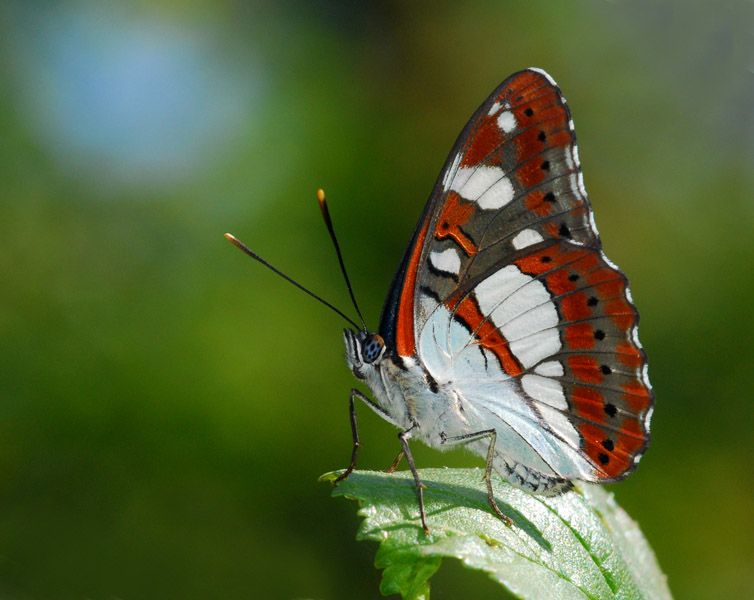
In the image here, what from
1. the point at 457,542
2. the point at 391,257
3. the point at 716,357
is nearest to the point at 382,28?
the point at 391,257

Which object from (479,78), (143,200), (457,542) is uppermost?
(479,78)

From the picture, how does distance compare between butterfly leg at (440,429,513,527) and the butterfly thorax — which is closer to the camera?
butterfly leg at (440,429,513,527)

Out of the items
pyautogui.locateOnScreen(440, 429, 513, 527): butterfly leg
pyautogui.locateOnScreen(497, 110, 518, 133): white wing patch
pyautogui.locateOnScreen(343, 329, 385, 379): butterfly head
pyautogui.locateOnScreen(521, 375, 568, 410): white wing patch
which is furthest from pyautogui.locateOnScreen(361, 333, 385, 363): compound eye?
pyautogui.locateOnScreen(497, 110, 518, 133): white wing patch

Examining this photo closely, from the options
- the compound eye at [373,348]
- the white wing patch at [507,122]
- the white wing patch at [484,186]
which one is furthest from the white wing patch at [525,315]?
the white wing patch at [507,122]

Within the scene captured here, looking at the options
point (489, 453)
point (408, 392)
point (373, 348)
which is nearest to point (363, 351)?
point (373, 348)

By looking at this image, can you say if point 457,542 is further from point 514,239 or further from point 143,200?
point 143,200

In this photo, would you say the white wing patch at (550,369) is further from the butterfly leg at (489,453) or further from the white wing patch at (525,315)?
the butterfly leg at (489,453)

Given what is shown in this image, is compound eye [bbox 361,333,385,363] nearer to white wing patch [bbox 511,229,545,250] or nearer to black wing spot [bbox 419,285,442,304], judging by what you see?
black wing spot [bbox 419,285,442,304]
